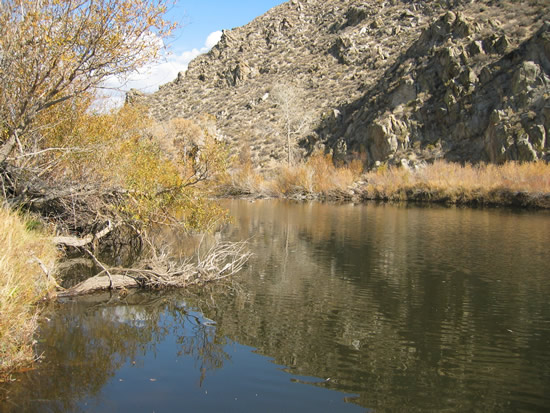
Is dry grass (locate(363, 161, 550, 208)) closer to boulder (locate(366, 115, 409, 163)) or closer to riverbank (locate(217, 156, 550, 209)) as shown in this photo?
riverbank (locate(217, 156, 550, 209))

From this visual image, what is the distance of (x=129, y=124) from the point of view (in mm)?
15023

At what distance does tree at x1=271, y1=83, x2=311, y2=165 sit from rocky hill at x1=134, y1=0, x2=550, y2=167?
22 cm

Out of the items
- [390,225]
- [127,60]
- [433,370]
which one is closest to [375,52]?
[390,225]

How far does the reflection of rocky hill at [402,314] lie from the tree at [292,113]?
126ft

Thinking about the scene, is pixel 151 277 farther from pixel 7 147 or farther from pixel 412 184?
pixel 412 184

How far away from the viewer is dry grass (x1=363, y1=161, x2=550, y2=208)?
89.3 feet

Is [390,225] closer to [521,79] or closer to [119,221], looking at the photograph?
[119,221]

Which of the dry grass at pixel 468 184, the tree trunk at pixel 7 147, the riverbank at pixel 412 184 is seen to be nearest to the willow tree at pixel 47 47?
the tree trunk at pixel 7 147

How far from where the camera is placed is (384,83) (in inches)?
1976

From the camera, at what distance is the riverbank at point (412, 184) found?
27828mm

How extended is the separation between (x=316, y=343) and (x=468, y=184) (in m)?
25.6

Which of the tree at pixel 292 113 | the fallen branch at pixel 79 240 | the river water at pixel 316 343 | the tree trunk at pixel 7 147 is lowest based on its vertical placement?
the river water at pixel 316 343

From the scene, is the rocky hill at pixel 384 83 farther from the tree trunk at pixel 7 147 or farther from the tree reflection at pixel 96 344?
the tree reflection at pixel 96 344

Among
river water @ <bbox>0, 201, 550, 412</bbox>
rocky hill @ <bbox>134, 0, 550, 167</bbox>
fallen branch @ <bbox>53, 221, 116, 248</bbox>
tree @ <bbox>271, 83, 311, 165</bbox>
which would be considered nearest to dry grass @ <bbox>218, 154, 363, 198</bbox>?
rocky hill @ <bbox>134, 0, 550, 167</bbox>
